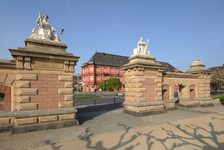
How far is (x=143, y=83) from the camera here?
13.9m

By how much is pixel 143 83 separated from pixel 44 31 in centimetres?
847

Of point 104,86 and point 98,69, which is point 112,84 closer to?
point 104,86

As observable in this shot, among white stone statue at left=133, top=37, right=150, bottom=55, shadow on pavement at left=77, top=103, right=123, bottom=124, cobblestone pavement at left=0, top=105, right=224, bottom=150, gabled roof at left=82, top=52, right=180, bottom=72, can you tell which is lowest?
shadow on pavement at left=77, top=103, right=123, bottom=124

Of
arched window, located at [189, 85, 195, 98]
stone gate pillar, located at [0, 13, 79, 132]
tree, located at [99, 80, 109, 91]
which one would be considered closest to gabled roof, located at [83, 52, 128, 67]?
tree, located at [99, 80, 109, 91]

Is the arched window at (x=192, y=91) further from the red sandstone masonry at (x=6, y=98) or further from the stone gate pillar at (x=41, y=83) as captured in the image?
the red sandstone masonry at (x=6, y=98)

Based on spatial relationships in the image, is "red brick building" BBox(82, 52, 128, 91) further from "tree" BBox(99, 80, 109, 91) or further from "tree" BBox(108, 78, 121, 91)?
"tree" BBox(108, 78, 121, 91)

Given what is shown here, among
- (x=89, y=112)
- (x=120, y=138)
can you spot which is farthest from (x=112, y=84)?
(x=120, y=138)

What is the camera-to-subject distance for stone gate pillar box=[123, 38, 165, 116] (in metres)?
13.6

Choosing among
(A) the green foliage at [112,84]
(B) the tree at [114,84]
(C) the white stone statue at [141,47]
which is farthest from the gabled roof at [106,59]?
(C) the white stone statue at [141,47]

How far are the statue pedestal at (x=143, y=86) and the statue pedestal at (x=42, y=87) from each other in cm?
538

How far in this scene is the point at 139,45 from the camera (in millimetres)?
14820

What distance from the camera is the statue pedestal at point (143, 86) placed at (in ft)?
44.7

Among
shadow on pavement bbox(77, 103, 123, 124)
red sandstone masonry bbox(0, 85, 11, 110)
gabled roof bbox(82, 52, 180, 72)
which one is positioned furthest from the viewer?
gabled roof bbox(82, 52, 180, 72)

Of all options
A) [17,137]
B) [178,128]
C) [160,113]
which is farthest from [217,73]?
[17,137]
